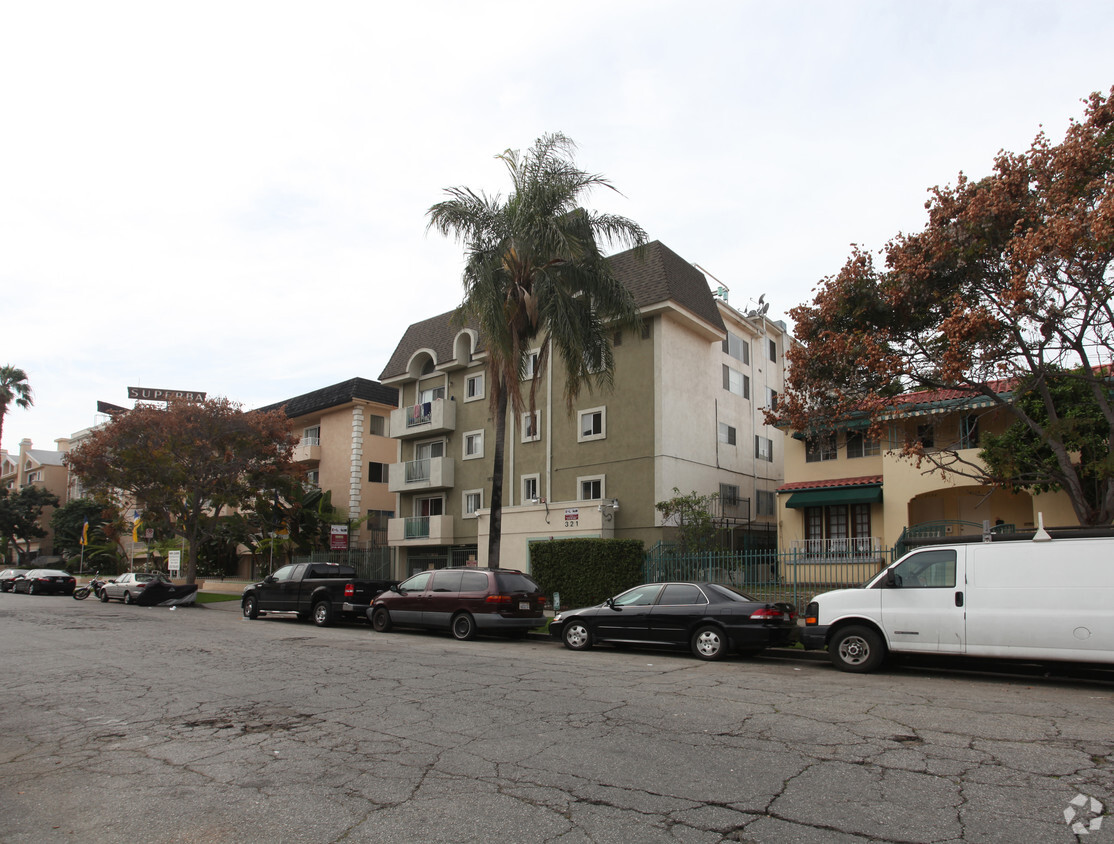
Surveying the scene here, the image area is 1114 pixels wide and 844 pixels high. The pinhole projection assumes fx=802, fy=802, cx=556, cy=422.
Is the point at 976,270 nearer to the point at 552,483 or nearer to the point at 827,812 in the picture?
the point at 827,812

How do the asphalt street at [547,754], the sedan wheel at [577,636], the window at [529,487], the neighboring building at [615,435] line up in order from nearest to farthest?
the asphalt street at [547,754], the sedan wheel at [577,636], the neighboring building at [615,435], the window at [529,487]

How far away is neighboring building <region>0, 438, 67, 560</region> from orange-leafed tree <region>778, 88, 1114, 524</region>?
72532 mm

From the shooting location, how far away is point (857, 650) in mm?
11898

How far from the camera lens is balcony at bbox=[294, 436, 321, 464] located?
42.2 meters

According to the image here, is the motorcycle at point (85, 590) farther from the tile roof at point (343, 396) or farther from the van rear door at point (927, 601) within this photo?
the van rear door at point (927, 601)

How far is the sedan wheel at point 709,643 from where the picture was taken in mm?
13312

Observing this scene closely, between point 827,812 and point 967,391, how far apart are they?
12.1 metres

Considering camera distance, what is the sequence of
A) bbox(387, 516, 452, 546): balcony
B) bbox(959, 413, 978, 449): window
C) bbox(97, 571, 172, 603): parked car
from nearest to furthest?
bbox(959, 413, 978, 449): window
bbox(97, 571, 172, 603): parked car
bbox(387, 516, 452, 546): balcony

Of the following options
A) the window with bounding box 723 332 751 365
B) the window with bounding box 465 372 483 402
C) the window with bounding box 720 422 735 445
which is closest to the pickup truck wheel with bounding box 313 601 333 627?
the window with bounding box 465 372 483 402

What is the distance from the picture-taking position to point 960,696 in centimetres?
952

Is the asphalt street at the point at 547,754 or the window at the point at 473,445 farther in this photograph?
the window at the point at 473,445

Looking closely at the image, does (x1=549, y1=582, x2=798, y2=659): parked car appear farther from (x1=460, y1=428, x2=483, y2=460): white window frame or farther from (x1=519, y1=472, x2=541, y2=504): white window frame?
(x1=460, y1=428, x2=483, y2=460): white window frame

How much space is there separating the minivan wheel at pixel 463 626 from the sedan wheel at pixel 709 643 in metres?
5.27

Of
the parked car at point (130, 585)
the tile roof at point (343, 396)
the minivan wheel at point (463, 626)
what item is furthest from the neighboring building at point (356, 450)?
the minivan wheel at point (463, 626)
